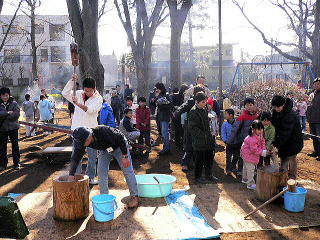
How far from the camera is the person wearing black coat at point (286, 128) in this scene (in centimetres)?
561

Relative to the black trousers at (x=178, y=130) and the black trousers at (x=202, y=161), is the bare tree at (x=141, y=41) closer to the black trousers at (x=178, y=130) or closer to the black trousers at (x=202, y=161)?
the black trousers at (x=178, y=130)

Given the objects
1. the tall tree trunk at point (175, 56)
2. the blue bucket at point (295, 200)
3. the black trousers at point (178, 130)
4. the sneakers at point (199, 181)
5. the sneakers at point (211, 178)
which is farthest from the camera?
the tall tree trunk at point (175, 56)

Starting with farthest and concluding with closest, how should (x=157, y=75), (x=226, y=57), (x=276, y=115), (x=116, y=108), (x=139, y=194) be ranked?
(x=226, y=57), (x=157, y=75), (x=116, y=108), (x=276, y=115), (x=139, y=194)

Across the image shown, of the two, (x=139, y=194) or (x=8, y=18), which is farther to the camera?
(x=8, y=18)

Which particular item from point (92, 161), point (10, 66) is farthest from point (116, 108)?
point (10, 66)

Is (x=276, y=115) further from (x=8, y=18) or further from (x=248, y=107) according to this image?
(x=8, y=18)

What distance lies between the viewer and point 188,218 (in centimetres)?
454

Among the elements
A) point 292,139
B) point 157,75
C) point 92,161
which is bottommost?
point 92,161

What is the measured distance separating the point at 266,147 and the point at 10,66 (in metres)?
42.9

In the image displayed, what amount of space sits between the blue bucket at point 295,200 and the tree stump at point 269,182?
30cm

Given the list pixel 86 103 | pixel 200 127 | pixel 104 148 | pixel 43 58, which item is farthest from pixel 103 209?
pixel 43 58

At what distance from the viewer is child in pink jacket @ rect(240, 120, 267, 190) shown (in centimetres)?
576

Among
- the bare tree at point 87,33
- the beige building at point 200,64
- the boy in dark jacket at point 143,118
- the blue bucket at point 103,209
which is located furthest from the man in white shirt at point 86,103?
the beige building at point 200,64

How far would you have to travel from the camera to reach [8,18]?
42312mm
